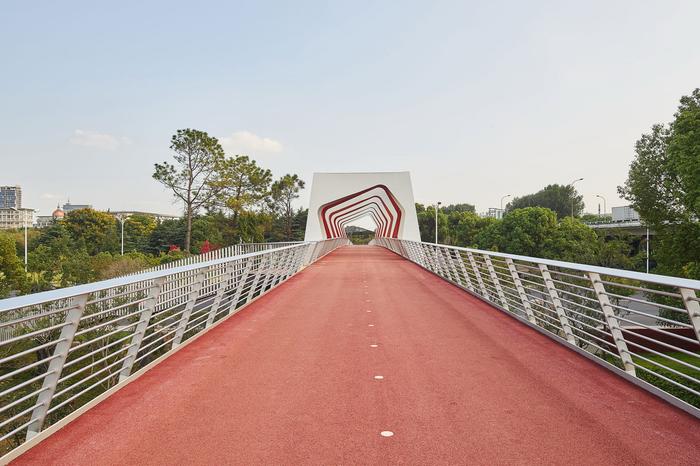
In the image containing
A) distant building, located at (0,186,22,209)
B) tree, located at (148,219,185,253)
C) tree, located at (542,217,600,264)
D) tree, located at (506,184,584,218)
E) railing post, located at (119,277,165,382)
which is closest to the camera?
railing post, located at (119,277,165,382)

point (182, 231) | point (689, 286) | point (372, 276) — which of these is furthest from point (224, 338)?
point (182, 231)

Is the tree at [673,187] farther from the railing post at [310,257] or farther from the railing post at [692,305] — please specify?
the railing post at [692,305]

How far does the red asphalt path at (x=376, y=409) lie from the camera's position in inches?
112

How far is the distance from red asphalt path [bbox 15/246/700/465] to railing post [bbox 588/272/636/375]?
17cm

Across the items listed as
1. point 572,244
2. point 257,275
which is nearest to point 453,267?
point 257,275

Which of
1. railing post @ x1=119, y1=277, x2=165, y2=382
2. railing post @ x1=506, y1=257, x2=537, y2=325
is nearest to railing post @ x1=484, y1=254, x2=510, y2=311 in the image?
railing post @ x1=506, y1=257, x2=537, y2=325

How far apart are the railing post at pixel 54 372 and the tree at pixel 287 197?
60.9m

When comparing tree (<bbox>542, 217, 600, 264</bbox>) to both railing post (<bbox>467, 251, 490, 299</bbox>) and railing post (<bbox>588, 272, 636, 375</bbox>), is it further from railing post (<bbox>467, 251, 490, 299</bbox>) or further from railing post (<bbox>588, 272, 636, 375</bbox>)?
railing post (<bbox>588, 272, 636, 375</bbox>)

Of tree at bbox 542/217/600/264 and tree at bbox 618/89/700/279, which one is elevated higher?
tree at bbox 618/89/700/279

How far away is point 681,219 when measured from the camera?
26219 millimetres

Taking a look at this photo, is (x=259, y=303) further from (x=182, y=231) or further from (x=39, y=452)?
(x=182, y=231)

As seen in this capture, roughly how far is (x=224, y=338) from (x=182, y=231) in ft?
193

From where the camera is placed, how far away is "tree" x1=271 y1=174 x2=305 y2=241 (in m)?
64.3

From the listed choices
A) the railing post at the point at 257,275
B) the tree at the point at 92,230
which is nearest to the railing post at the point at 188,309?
the railing post at the point at 257,275
